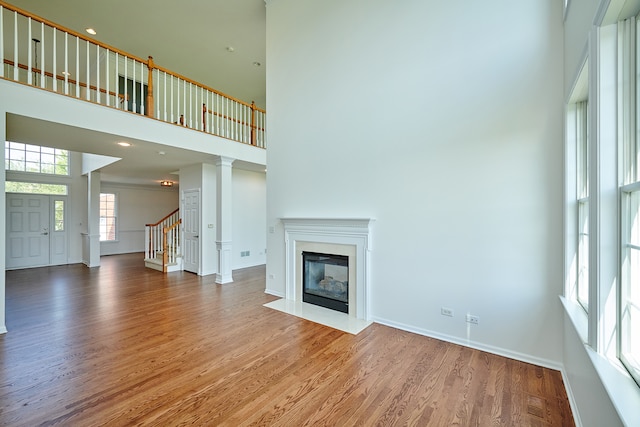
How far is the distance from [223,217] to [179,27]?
4.02 meters

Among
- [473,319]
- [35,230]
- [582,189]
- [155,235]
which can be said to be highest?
[582,189]

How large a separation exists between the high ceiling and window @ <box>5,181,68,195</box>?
455 cm

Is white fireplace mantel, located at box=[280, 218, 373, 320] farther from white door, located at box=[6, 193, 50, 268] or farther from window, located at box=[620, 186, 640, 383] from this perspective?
white door, located at box=[6, 193, 50, 268]

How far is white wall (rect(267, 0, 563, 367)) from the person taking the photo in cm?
268

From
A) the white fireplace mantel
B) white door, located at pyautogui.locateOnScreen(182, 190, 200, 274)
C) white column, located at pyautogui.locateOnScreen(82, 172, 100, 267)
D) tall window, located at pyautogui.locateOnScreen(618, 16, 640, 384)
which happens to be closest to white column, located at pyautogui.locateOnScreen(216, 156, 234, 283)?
white door, located at pyautogui.locateOnScreen(182, 190, 200, 274)

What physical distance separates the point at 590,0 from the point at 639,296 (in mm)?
1699

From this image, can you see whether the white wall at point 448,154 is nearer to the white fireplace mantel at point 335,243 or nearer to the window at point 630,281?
the white fireplace mantel at point 335,243

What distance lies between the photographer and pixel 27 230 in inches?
300

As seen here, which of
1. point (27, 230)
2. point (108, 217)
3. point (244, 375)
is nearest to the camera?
point (244, 375)

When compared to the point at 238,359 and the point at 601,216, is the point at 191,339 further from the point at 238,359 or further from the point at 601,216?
the point at 601,216

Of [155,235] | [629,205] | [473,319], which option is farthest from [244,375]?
[155,235]

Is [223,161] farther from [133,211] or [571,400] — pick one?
[133,211]

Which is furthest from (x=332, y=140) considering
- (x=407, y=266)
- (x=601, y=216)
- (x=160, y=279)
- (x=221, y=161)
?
(x=160, y=279)

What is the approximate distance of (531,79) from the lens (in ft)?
8.93
